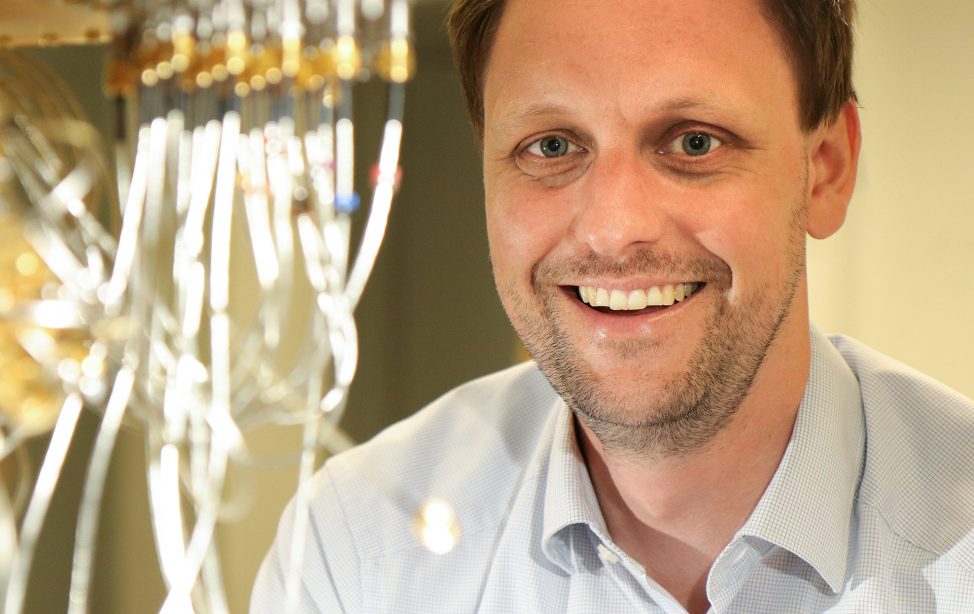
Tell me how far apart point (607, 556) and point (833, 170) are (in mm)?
417

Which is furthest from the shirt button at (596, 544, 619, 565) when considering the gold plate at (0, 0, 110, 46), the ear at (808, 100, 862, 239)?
the gold plate at (0, 0, 110, 46)

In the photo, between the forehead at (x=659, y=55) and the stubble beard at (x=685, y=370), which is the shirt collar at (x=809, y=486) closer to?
the stubble beard at (x=685, y=370)

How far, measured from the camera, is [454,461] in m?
1.18

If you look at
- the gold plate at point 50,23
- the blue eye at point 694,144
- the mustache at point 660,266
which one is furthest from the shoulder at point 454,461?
the gold plate at point 50,23

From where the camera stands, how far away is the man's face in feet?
3.05

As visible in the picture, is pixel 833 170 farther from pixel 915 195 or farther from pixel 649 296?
pixel 649 296

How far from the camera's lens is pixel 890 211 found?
37.6 inches

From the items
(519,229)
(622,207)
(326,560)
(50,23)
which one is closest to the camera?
(50,23)

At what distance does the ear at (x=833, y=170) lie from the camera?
100 centimetres

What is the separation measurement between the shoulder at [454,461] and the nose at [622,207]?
269 millimetres

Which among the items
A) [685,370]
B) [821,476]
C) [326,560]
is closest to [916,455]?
[821,476]

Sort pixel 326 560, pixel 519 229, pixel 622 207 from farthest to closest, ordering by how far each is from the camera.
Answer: pixel 326 560, pixel 519 229, pixel 622 207

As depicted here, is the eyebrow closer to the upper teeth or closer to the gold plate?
the upper teeth

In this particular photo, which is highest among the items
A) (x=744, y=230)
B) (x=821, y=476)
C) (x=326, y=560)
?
(x=744, y=230)
